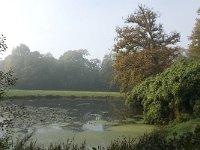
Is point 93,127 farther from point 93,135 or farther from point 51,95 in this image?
point 51,95

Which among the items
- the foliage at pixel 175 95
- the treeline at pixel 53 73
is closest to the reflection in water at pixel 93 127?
the foliage at pixel 175 95

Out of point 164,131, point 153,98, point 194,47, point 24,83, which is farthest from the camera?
point 24,83

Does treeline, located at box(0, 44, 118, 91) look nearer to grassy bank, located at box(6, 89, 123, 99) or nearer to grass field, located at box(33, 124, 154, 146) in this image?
grassy bank, located at box(6, 89, 123, 99)

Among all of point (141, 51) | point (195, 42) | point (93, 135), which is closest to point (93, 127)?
point (93, 135)

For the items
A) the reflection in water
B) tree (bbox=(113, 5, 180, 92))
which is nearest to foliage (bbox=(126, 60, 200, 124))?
the reflection in water

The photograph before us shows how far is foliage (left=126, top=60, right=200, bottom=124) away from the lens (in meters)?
18.4

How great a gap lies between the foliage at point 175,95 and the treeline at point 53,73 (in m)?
63.2

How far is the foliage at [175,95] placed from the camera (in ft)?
60.4

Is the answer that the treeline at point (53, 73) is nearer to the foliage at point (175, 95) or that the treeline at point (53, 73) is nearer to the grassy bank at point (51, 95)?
the grassy bank at point (51, 95)

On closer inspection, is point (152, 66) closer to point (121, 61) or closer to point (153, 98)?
point (121, 61)

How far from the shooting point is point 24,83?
83.6 metres

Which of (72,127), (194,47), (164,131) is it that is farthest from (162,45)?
(164,131)

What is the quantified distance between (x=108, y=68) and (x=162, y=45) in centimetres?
5856

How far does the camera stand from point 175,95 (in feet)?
60.8
